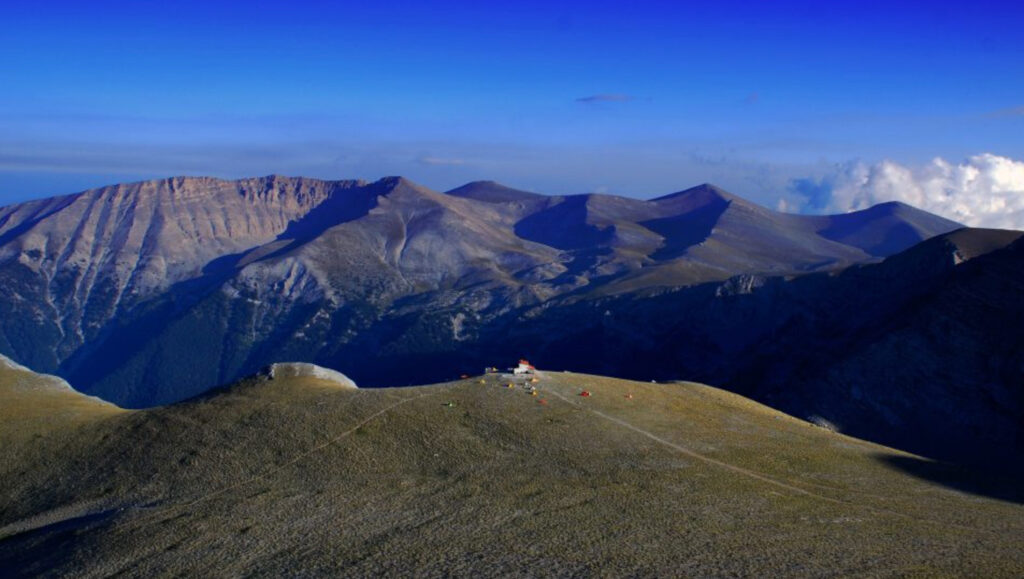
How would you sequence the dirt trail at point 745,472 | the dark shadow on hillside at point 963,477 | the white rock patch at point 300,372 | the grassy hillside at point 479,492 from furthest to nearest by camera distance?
the white rock patch at point 300,372 → the dark shadow on hillside at point 963,477 → the dirt trail at point 745,472 → the grassy hillside at point 479,492

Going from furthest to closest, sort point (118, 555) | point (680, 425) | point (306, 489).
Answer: point (680, 425) → point (306, 489) → point (118, 555)

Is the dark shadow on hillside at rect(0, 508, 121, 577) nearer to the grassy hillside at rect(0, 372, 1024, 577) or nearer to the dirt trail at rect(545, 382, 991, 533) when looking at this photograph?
the grassy hillside at rect(0, 372, 1024, 577)

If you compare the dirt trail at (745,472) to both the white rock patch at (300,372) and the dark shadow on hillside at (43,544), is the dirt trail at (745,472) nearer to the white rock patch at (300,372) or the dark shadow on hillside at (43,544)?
the white rock patch at (300,372)

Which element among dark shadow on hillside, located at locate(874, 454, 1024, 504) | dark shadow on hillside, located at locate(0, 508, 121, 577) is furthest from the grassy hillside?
dark shadow on hillside, located at locate(874, 454, 1024, 504)

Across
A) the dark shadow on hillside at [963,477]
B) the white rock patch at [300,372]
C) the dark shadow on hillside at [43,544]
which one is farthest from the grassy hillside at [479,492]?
the white rock patch at [300,372]

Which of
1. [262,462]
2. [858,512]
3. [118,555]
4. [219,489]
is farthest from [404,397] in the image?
[858,512]

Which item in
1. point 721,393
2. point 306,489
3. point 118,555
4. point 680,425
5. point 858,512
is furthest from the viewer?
point 721,393

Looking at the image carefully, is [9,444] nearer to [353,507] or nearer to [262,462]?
[262,462]
